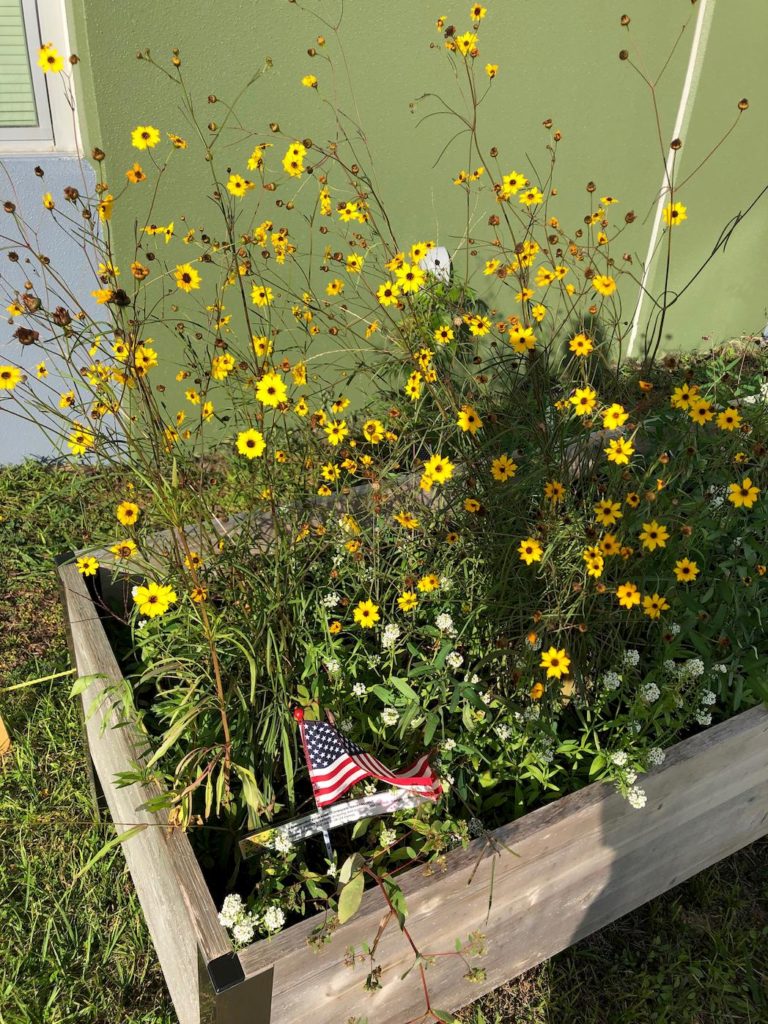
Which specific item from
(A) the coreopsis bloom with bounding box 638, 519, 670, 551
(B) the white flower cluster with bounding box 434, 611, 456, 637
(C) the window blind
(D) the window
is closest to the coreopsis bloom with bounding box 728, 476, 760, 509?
(A) the coreopsis bloom with bounding box 638, 519, 670, 551

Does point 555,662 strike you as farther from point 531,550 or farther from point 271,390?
point 271,390

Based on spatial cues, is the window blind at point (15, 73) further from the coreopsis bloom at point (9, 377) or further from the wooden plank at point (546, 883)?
the wooden plank at point (546, 883)

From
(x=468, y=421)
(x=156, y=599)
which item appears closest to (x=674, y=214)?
(x=468, y=421)

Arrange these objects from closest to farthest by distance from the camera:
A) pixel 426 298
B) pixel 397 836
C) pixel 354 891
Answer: pixel 354 891 < pixel 397 836 < pixel 426 298

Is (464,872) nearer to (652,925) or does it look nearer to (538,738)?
(538,738)

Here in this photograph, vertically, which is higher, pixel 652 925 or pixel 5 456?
pixel 5 456

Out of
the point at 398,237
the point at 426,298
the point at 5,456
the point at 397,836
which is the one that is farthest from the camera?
the point at 398,237

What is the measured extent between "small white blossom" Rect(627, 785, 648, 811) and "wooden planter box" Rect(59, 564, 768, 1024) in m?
0.03

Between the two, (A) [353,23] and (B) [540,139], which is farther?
(B) [540,139]

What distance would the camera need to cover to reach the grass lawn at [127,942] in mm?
1633

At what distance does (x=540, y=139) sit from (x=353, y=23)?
1026 millimetres

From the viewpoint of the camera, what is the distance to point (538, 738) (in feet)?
5.08

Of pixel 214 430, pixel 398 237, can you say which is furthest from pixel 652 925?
pixel 398 237

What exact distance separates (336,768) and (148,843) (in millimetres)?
369
